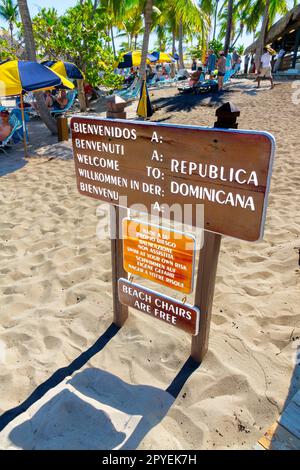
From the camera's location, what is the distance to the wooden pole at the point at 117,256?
2.38m

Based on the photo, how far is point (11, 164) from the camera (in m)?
6.89

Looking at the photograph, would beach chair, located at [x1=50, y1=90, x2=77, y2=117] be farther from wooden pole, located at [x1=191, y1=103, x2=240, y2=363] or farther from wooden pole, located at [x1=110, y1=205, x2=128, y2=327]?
wooden pole, located at [x1=191, y1=103, x2=240, y2=363]

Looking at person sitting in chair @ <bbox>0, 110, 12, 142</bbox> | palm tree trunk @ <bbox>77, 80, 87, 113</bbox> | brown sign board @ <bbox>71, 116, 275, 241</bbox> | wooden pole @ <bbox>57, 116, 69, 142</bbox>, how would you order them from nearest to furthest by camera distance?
brown sign board @ <bbox>71, 116, 275, 241</bbox> → person sitting in chair @ <bbox>0, 110, 12, 142</bbox> → wooden pole @ <bbox>57, 116, 69, 142</bbox> → palm tree trunk @ <bbox>77, 80, 87, 113</bbox>

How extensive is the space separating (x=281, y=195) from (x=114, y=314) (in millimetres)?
3338

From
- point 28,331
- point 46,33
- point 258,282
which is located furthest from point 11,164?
point 46,33

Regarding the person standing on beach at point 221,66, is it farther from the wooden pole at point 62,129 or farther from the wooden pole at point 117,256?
the wooden pole at point 117,256

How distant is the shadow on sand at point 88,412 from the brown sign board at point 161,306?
1.20 feet

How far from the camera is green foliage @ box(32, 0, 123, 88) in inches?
420

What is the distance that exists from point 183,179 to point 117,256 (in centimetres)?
90

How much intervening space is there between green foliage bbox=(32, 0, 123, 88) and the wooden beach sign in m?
10.5

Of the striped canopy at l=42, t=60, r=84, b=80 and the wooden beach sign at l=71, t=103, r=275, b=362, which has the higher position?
the striped canopy at l=42, t=60, r=84, b=80

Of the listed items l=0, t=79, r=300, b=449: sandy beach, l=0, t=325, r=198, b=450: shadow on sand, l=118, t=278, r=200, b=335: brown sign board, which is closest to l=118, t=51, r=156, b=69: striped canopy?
l=0, t=79, r=300, b=449: sandy beach

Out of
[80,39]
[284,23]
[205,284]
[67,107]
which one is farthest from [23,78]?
[284,23]

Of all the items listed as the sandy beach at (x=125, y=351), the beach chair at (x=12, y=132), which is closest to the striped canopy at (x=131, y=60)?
the beach chair at (x=12, y=132)
